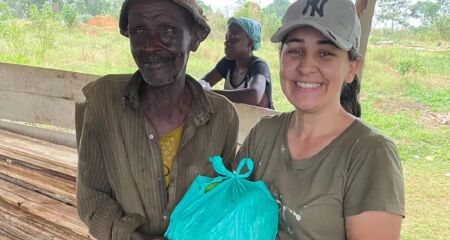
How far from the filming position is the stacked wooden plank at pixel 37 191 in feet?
10.4

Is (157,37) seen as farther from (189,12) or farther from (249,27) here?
(249,27)

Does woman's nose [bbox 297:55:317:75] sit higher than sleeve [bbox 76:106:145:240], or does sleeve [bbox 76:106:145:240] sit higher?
woman's nose [bbox 297:55:317:75]

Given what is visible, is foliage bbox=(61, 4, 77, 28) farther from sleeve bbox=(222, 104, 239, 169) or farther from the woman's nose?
the woman's nose

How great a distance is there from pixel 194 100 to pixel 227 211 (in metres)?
0.51

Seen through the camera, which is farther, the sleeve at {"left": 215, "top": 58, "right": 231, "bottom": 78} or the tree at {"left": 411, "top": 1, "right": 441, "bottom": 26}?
the tree at {"left": 411, "top": 1, "right": 441, "bottom": 26}

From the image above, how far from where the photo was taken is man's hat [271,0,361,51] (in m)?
1.30

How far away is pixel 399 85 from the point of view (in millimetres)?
6902

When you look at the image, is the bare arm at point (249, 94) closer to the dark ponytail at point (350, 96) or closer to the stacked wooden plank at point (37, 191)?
the stacked wooden plank at point (37, 191)

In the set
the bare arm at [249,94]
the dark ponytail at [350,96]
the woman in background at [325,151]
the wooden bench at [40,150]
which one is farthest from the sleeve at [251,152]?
the bare arm at [249,94]

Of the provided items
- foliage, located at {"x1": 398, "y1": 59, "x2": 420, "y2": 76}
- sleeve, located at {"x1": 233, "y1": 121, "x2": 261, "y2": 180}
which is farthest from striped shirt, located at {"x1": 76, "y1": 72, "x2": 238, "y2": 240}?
foliage, located at {"x1": 398, "y1": 59, "x2": 420, "y2": 76}

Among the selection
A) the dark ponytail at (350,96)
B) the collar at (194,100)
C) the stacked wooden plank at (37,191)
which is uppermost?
the dark ponytail at (350,96)

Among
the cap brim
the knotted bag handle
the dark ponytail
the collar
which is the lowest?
the knotted bag handle

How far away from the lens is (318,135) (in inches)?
55.2

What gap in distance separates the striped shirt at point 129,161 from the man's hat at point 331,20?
0.49 m
